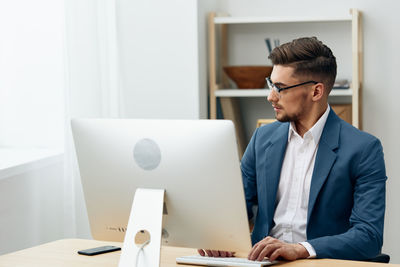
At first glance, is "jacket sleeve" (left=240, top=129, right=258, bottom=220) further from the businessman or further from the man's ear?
the man's ear

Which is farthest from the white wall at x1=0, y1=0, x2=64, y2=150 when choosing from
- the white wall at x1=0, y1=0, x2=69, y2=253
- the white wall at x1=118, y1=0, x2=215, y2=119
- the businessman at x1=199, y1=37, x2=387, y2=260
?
the businessman at x1=199, y1=37, x2=387, y2=260

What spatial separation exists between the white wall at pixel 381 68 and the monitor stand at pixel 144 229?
2078 millimetres

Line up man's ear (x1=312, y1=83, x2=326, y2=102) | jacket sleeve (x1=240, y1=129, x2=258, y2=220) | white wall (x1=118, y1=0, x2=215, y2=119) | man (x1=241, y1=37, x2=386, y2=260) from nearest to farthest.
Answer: man (x1=241, y1=37, x2=386, y2=260), man's ear (x1=312, y1=83, x2=326, y2=102), jacket sleeve (x1=240, y1=129, x2=258, y2=220), white wall (x1=118, y1=0, x2=215, y2=119)

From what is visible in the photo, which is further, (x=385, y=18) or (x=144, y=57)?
(x=385, y=18)

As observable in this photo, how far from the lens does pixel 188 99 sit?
3070 millimetres

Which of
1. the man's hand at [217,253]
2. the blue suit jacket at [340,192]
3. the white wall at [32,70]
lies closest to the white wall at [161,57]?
the white wall at [32,70]

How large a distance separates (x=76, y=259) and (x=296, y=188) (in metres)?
0.73

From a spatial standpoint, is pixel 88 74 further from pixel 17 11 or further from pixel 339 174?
pixel 339 174

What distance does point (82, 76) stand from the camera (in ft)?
8.66

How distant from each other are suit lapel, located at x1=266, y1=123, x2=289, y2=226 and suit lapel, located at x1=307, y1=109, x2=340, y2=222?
0.42 ft

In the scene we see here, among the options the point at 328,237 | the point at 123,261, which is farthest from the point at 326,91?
the point at 123,261

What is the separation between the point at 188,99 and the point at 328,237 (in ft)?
4.67

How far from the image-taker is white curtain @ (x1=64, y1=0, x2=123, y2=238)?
258 cm

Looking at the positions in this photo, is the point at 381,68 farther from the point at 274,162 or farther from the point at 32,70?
the point at 32,70
